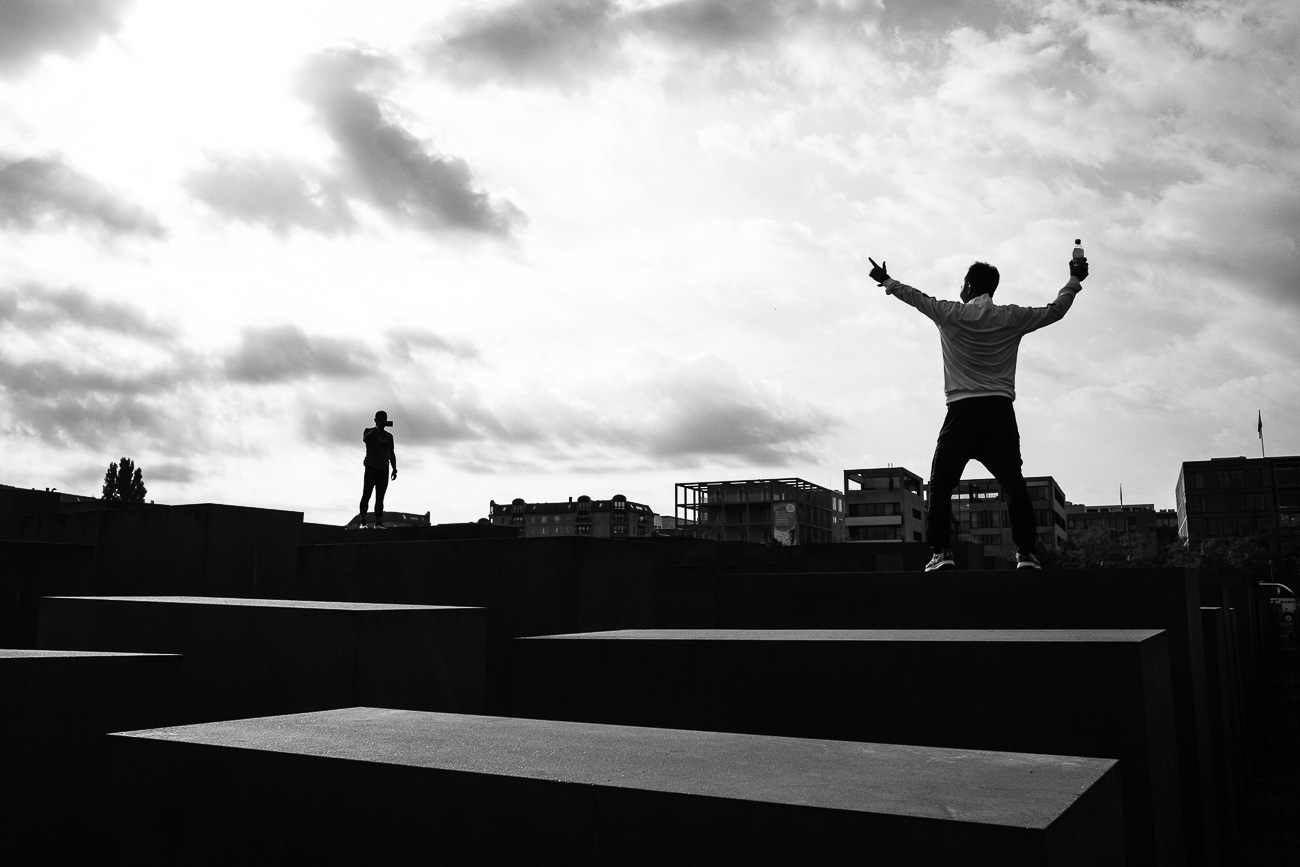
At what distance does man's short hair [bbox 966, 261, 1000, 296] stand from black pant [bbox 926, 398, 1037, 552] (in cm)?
73

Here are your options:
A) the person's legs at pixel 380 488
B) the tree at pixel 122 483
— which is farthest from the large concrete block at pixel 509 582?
the tree at pixel 122 483

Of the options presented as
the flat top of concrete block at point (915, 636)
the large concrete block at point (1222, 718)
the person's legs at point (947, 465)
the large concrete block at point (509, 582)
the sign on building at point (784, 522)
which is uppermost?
the sign on building at point (784, 522)

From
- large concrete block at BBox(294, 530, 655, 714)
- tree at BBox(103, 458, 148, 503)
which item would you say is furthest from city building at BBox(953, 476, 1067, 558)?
large concrete block at BBox(294, 530, 655, 714)

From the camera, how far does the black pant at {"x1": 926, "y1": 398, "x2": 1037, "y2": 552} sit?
654cm

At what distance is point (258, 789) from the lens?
9.04ft

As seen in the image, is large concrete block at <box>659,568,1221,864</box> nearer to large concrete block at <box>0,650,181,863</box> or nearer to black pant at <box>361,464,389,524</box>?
large concrete block at <box>0,650,181,863</box>

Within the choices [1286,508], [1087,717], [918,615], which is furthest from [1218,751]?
[1286,508]

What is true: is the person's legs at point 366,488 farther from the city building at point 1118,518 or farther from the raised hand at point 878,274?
the city building at point 1118,518

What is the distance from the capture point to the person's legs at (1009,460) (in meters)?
6.53

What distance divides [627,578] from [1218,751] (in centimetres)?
417

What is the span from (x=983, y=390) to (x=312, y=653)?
4.18 metres

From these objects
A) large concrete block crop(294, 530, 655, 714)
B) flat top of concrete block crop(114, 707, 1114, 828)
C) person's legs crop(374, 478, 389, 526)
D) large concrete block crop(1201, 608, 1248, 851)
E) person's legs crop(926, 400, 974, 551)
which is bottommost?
large concrete block crop(1201, 608, 1248, 851)

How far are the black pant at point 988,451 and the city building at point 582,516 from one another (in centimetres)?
15504

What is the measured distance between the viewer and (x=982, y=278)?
6.84 meters
